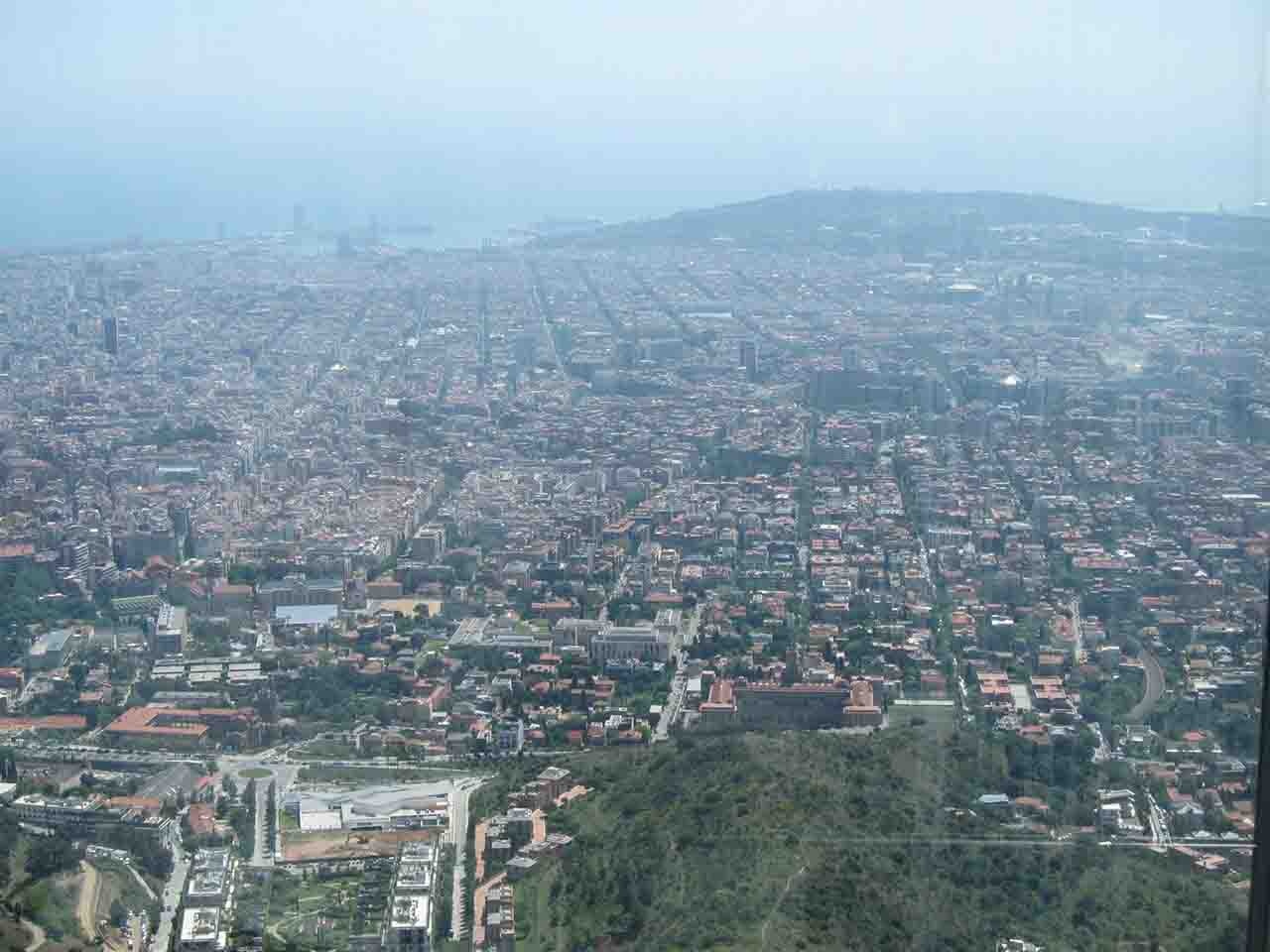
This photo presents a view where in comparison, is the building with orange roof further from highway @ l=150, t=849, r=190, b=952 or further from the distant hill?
the distant hill

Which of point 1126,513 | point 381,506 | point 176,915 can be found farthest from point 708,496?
point 176,915

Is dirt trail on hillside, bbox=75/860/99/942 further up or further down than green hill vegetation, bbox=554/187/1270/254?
further down

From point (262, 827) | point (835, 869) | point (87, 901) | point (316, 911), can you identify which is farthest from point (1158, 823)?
point (87, 901)

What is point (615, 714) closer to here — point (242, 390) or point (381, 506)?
point (381, 506)

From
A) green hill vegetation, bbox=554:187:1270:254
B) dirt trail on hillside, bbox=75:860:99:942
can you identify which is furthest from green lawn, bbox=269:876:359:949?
green hill vegetation, bbox=554:187:1270:254

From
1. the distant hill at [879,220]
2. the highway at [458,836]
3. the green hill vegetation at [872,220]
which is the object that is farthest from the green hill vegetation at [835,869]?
the green hill vegetation at [872,220]

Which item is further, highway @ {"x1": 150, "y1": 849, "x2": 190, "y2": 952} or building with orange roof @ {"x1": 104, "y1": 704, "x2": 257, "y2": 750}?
building with orange roof @ {"x1": 104, "y1": 704, "x2": 257, "y2": 750}

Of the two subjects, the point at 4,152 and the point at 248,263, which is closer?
the point at 4,152
